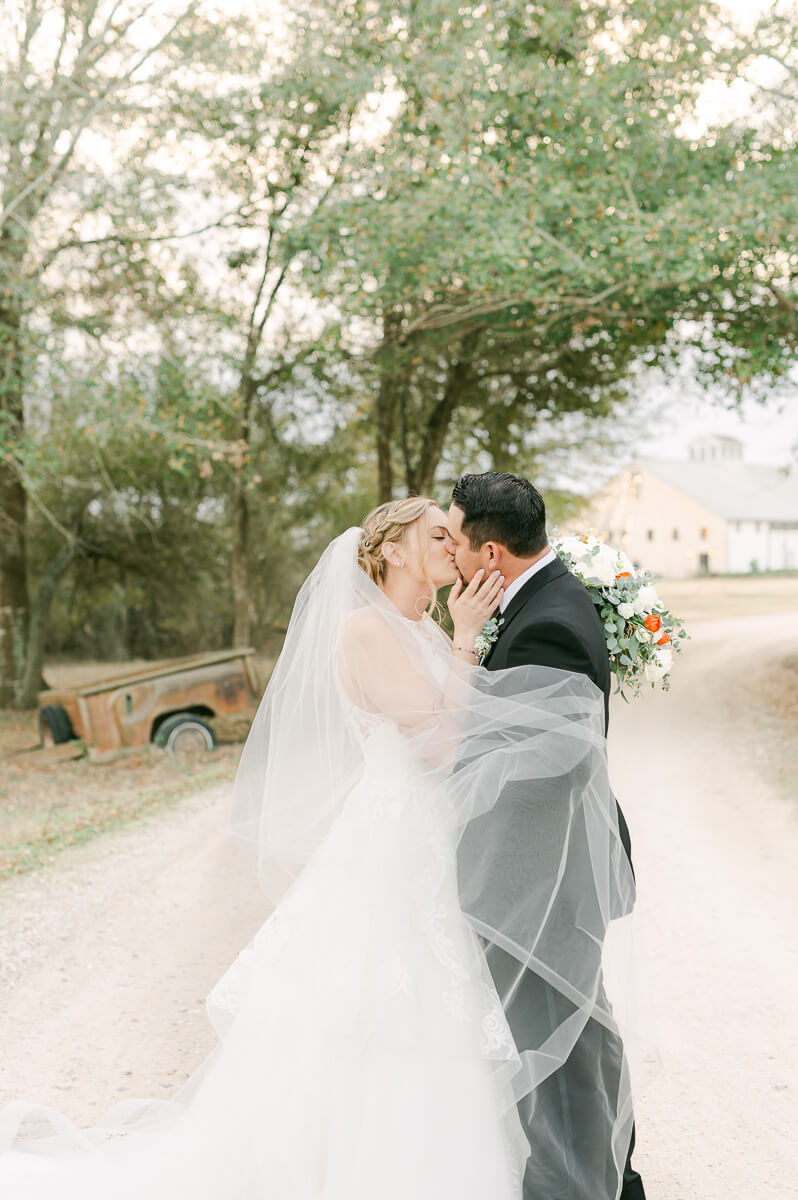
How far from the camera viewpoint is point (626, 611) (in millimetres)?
3375

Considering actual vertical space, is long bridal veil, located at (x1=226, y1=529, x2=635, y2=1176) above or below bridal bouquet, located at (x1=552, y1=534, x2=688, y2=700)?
below

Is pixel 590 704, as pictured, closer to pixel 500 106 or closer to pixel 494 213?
pixel 494 213

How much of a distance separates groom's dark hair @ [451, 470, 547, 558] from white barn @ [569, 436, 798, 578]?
2906 cm

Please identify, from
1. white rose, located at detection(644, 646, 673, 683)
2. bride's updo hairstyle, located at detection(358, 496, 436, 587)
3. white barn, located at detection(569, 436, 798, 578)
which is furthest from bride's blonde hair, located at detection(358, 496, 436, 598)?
white barn, located at detection(569, 436, 798, 578)

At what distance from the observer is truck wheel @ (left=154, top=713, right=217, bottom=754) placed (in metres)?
12.1

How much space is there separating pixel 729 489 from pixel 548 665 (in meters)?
34.7

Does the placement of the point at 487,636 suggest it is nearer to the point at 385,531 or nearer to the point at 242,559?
the point at 385,531

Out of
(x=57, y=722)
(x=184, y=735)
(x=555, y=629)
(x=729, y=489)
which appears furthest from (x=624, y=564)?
(x=729, y=489)

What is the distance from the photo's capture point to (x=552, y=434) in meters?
19.7

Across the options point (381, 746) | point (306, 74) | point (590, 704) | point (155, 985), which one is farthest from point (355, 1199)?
point (306, 74)

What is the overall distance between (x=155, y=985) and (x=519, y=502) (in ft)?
11.7

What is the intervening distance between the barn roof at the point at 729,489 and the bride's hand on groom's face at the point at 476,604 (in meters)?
31.7

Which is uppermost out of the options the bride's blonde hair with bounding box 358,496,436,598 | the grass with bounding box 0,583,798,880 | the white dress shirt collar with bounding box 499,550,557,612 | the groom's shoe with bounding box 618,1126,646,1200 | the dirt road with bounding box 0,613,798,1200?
the bride's blonde hair with bounding box 358,496,436,598

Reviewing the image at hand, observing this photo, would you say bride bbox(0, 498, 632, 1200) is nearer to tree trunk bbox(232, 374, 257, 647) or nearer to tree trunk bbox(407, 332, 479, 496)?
tree trunk bbox(232, 374, 257, 647)
